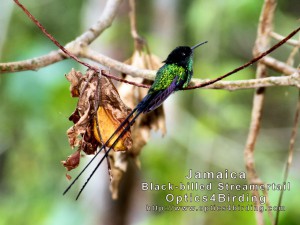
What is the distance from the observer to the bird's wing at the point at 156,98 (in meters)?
1.42

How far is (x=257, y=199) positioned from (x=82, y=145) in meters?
1.03

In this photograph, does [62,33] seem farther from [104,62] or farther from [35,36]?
[104,62]

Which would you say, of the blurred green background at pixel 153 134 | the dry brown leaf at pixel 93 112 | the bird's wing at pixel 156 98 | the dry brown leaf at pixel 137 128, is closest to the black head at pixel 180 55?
the bird's wing at pixel 156 98

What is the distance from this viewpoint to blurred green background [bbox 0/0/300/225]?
171 inches

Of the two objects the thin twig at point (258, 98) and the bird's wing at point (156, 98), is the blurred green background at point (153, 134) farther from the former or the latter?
the bird's wing at point (156, 98)

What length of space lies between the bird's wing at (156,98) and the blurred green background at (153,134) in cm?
229

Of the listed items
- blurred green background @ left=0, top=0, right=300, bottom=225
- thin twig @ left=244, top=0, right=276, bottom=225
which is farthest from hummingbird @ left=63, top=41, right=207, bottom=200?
blurred green background @ left=0, top=0, right=300, bottom=225

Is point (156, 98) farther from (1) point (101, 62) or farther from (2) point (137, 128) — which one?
(2) point (137, 128)

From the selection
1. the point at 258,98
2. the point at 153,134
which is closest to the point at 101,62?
the point at 258,98

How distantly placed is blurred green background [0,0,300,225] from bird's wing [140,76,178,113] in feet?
7.53

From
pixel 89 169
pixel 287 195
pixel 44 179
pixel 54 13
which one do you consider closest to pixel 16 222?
pixel 44 179

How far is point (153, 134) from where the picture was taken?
558 cm

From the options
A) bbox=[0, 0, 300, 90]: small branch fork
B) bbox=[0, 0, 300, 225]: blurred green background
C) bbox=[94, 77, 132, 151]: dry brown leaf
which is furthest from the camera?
bbox=[0, 0, 300, 225]: blurred green background

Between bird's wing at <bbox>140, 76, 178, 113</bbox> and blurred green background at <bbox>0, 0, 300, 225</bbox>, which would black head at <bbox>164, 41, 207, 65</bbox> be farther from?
blurred green background at <bbox>0, 0, 300, 225</bbox>
